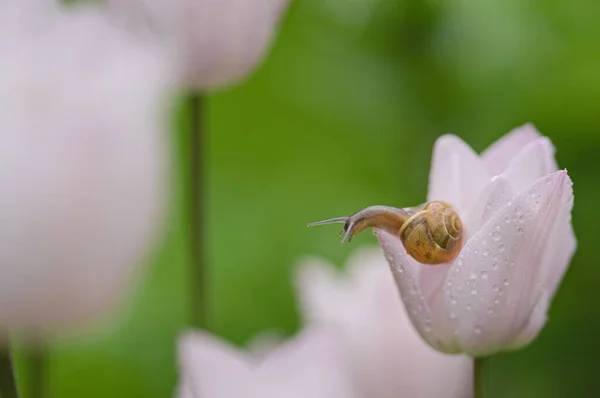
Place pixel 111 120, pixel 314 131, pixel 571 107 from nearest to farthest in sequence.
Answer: pixel 111 120 → pixel 571 107 → pixel 314 131

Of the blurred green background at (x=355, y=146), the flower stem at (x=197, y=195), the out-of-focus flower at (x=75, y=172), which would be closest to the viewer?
the out-of-focus flower at (x=75, y=172)

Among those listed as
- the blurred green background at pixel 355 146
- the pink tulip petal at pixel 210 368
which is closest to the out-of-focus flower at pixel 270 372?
the pink tulip petal at pixel 210 368

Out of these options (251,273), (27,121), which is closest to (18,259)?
(27,121)

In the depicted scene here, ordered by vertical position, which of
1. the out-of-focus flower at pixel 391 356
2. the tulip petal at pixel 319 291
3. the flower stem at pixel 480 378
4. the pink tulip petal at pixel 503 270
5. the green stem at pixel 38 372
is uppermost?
the pink tulip petal at pixel 503 270

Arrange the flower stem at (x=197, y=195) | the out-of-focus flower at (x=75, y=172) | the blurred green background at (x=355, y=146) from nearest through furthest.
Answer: the out-of-focus flower at (x=75, y=172) → the flower stem at (x=197, y=195) → the blurred green background at (x=355, y=146)

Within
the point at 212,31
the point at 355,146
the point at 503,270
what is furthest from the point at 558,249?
the point at 355,146

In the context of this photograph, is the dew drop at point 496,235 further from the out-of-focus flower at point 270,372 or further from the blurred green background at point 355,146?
the blurred green background at point 355,146

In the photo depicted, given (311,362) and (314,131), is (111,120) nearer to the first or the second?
(311,362)
